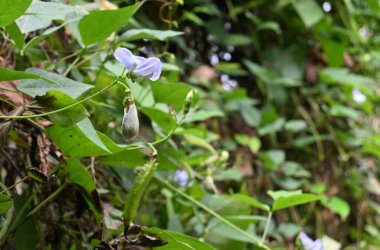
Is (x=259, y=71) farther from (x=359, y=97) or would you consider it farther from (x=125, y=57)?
(x=125, y=57)

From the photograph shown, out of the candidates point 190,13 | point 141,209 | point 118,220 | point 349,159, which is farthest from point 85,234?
point 349,159

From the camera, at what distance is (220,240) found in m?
0.84

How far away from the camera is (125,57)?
48cm

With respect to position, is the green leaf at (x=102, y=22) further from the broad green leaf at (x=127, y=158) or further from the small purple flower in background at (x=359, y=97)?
the small purple flower in background at (x=359, y=97)

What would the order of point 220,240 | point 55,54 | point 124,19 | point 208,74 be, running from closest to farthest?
1. point 124,19
2. point 55,54
3. point 220,240
4. point 208,74

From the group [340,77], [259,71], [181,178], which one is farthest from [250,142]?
[181,178]

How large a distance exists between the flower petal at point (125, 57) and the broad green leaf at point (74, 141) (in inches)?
2.9

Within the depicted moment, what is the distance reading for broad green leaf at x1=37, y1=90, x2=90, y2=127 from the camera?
1.64 ft

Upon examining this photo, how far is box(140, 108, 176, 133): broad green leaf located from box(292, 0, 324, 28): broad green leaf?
755 mm

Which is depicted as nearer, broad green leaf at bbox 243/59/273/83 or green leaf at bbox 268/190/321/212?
green leaf at bbox 268/190/321/212

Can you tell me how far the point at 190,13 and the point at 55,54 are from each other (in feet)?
1.94

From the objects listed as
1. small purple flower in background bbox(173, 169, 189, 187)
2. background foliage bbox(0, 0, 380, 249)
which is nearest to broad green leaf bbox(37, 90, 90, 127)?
background foliage bbox(0, 0, 380, 249)

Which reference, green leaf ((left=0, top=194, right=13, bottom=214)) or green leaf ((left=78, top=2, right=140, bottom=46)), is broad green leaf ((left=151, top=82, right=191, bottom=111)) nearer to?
green leaf ((left=78, top=2, right=140, bottom=46))

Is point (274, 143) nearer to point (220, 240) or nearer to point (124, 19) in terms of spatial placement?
point (220, 240)
